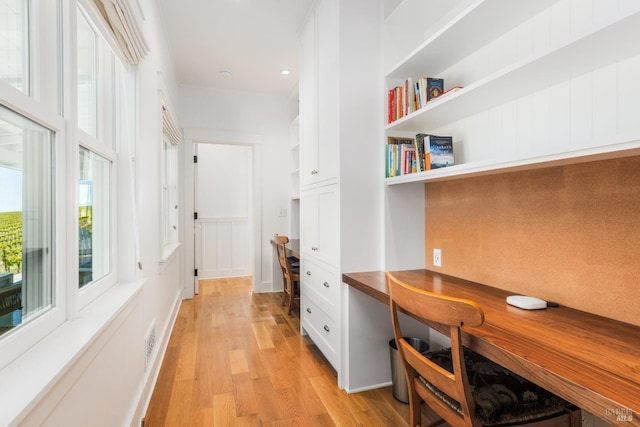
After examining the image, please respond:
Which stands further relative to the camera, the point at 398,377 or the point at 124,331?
the point at 398,377

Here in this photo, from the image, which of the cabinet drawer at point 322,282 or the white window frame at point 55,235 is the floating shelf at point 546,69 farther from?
the white window frame at point 55,235

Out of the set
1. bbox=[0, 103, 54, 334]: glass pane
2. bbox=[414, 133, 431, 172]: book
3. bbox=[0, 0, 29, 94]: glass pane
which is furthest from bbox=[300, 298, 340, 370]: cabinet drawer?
bbox=[0, 0, 29, 94]: glass pane

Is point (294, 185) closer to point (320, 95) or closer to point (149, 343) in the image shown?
point (320, 95)

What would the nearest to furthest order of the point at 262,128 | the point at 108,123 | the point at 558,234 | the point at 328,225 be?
the point at 558,234 → the point at 108,123 → the point at 328,225 → the point at 262,128

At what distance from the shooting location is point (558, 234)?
1.38 metres

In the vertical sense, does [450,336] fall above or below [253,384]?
above

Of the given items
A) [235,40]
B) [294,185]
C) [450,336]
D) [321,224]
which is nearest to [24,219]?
[450,336]

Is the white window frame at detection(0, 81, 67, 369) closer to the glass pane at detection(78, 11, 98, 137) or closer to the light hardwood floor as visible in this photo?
the glass pane at detection(78, 11, 98, 137)

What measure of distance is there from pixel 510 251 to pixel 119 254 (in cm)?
202

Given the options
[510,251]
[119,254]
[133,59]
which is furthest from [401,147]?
[119,254]

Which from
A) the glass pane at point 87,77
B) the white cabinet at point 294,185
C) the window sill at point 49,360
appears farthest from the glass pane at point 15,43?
the white cabinet at point 294,185

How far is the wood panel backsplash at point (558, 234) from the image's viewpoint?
1.17 m

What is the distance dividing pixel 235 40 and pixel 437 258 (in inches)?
106

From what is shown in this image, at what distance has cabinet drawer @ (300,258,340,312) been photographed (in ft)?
7.10
